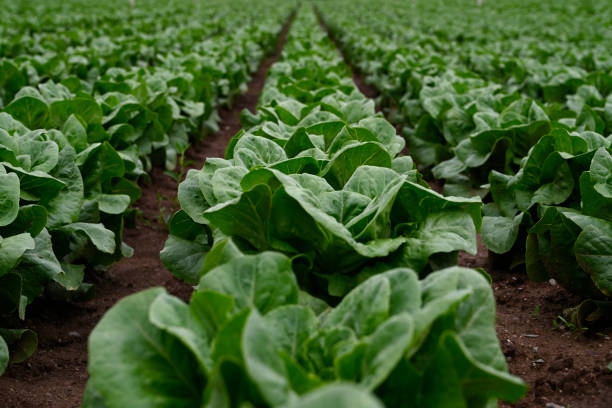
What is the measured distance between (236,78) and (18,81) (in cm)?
461

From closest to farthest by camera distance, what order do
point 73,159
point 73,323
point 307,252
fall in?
point 307,252, point 73,159, point 73,323

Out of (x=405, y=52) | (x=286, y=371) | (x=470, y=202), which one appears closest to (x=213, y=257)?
(x=286, y=371)

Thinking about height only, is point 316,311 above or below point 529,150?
above

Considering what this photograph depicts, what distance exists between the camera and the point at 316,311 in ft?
6.44

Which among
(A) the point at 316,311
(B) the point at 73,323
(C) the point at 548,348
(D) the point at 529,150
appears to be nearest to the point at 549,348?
(C) the point at 548,348

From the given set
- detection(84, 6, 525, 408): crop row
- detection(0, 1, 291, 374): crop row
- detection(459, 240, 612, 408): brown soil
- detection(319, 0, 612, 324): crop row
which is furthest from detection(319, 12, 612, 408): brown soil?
detection(0, 1, 291, 374): crop row

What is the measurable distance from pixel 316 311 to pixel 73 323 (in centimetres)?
221

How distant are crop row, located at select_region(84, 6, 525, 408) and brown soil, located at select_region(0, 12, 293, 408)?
40.3 inches

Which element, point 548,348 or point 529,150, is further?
point 529,150

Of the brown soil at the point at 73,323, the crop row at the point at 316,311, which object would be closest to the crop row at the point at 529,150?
the crop row at the point at 316,311

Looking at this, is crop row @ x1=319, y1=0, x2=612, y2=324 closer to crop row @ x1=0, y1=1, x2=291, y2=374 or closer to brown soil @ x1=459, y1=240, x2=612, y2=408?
brown soil @ x1=459, y1=240, x2=612, y2=408

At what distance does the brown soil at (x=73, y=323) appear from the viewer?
2.95 m

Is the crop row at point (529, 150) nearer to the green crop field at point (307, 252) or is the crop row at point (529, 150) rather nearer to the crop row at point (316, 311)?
the green crop field at point (307, 252)

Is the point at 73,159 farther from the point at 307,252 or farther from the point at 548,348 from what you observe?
the point at 548,348
